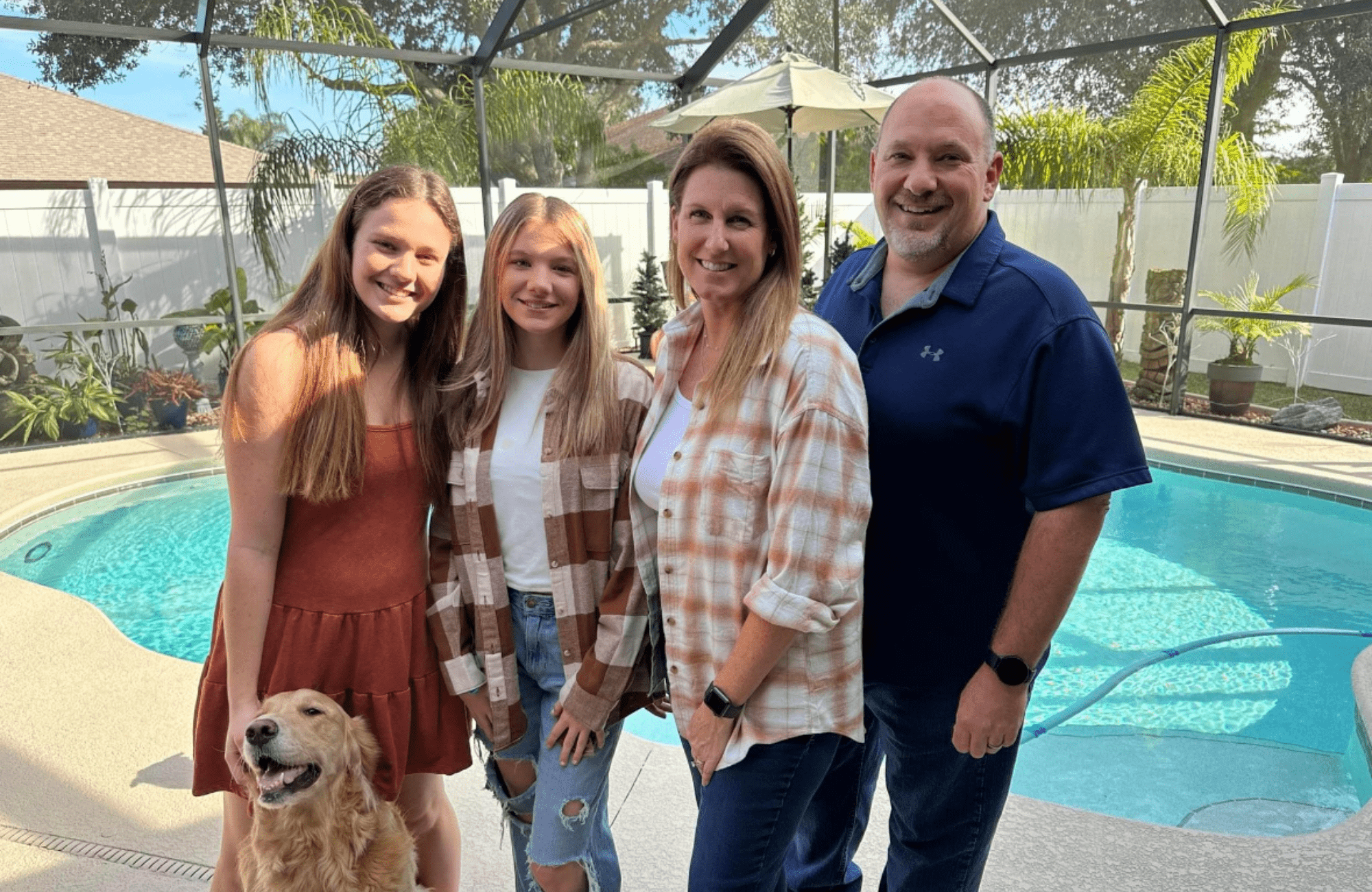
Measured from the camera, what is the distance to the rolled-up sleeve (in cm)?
129

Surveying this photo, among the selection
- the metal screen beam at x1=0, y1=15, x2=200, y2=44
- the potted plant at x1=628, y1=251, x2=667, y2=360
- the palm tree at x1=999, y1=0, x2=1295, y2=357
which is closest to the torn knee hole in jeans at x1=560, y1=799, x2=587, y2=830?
the palm tree at x1=999, y1=0, x2=1295, y2=357

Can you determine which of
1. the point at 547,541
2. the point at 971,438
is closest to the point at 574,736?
the point at 547,541

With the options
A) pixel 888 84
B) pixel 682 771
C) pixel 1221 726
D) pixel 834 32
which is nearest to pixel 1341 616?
pixel 1221 726

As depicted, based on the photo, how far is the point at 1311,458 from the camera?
639cm

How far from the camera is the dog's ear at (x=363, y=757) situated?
1.59m

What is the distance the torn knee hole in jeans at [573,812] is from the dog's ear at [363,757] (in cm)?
35

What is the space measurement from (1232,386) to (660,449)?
8092 millimetres

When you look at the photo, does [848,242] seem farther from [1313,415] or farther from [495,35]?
[1313,415]

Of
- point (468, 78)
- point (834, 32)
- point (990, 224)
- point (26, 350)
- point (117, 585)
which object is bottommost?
point (117, 585)

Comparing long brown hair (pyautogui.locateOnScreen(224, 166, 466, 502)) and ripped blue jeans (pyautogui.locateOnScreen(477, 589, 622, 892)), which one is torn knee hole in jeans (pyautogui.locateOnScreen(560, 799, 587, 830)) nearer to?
ripped blue jeans (pyautogui.locateOnScreen(477, 589, 622, 892))

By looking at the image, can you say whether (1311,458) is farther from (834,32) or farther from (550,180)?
(550,180)

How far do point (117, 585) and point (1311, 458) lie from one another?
27.6 ft

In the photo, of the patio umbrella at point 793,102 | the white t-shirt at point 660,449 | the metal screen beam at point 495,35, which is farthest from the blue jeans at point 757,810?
the metal screen beam at point 495,35

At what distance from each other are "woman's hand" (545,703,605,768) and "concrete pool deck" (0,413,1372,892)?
0.73 m
